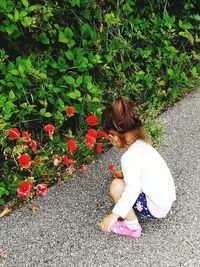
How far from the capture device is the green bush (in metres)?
3.35

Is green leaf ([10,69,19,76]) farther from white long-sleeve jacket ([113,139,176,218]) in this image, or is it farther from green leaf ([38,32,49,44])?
white long-sleeve jacket ([113,139,176,218])

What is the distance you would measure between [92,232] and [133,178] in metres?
0.43

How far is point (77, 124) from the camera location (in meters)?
3.91

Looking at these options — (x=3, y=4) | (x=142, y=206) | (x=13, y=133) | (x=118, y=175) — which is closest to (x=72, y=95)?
(x=13, y=133)

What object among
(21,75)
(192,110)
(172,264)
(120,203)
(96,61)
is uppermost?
(21,75)

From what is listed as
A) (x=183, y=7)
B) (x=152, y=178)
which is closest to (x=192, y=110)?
(x=183, y=7)

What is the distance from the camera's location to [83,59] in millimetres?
3635

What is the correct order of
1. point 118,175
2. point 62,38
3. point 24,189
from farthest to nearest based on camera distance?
point 62,38
point 118,175
point 24,189

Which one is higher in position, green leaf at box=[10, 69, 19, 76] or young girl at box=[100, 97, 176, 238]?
green leaf at box=[10, 69, 19, 76]

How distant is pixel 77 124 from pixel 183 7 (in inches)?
63.0

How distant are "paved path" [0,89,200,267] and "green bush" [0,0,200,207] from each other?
A: 26 centimetres

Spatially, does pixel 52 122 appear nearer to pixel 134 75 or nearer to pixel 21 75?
pixel 21 75

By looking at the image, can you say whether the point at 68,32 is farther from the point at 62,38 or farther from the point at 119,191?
the point at 119,191

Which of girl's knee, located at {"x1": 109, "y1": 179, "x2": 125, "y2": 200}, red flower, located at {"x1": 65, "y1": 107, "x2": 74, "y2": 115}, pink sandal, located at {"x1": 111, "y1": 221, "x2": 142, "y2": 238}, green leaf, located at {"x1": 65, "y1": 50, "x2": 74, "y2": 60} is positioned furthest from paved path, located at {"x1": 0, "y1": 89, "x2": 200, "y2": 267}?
green leaf, located at {"x1": 65, "y1": 50, "x2": 74, "y2": 60}
